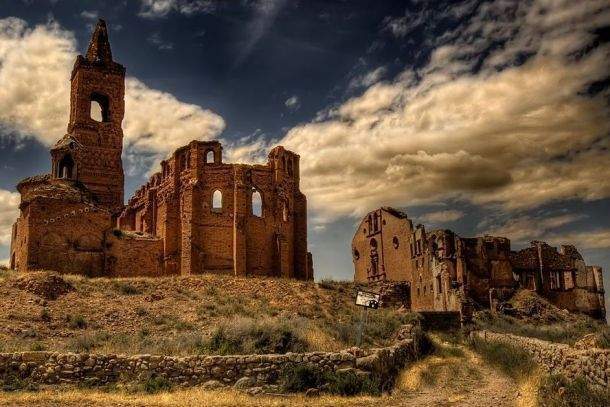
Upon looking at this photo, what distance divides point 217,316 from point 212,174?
1657cm

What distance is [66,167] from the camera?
4125 cm

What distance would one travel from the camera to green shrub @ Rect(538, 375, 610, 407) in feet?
33.5

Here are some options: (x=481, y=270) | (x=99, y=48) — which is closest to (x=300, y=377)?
(x=481, y=270)

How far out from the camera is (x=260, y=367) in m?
13.8

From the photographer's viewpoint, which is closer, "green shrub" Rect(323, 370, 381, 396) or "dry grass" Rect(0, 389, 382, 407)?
"dry grass" Rect(0, 389, 382, 407)

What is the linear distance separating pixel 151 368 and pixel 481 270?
3610cm

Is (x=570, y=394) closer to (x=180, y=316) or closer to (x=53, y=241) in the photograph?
(x=180, y=316)

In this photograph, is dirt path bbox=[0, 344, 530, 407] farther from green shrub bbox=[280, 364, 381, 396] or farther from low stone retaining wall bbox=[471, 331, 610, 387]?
low stone retaining wall bbox=[471, 331, 610, 387]

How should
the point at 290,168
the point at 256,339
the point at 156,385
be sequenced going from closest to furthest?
1. the point at 156,385
2. the point at 256,339
3. the point at 290,168

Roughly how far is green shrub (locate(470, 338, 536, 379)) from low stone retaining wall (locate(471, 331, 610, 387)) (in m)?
0.27

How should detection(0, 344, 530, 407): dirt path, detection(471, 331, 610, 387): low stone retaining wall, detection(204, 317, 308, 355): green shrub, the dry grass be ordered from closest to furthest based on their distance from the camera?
detection(471, 331, 610, 387): low stone retaining wall → the dry grass → detection(0, 344, 530, 407): dirt path → detection(204, 317, 308, 355): green shrub

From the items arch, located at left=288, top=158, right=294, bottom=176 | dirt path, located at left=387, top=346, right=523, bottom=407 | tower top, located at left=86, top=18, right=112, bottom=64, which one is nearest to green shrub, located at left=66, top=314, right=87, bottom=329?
dirt path, located at left=387, top=346, right=523, bottom=407

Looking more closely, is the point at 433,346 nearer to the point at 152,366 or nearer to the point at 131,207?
the point at 152,366

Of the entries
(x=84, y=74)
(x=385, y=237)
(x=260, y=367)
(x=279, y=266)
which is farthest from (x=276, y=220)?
(x=260, y=367)
